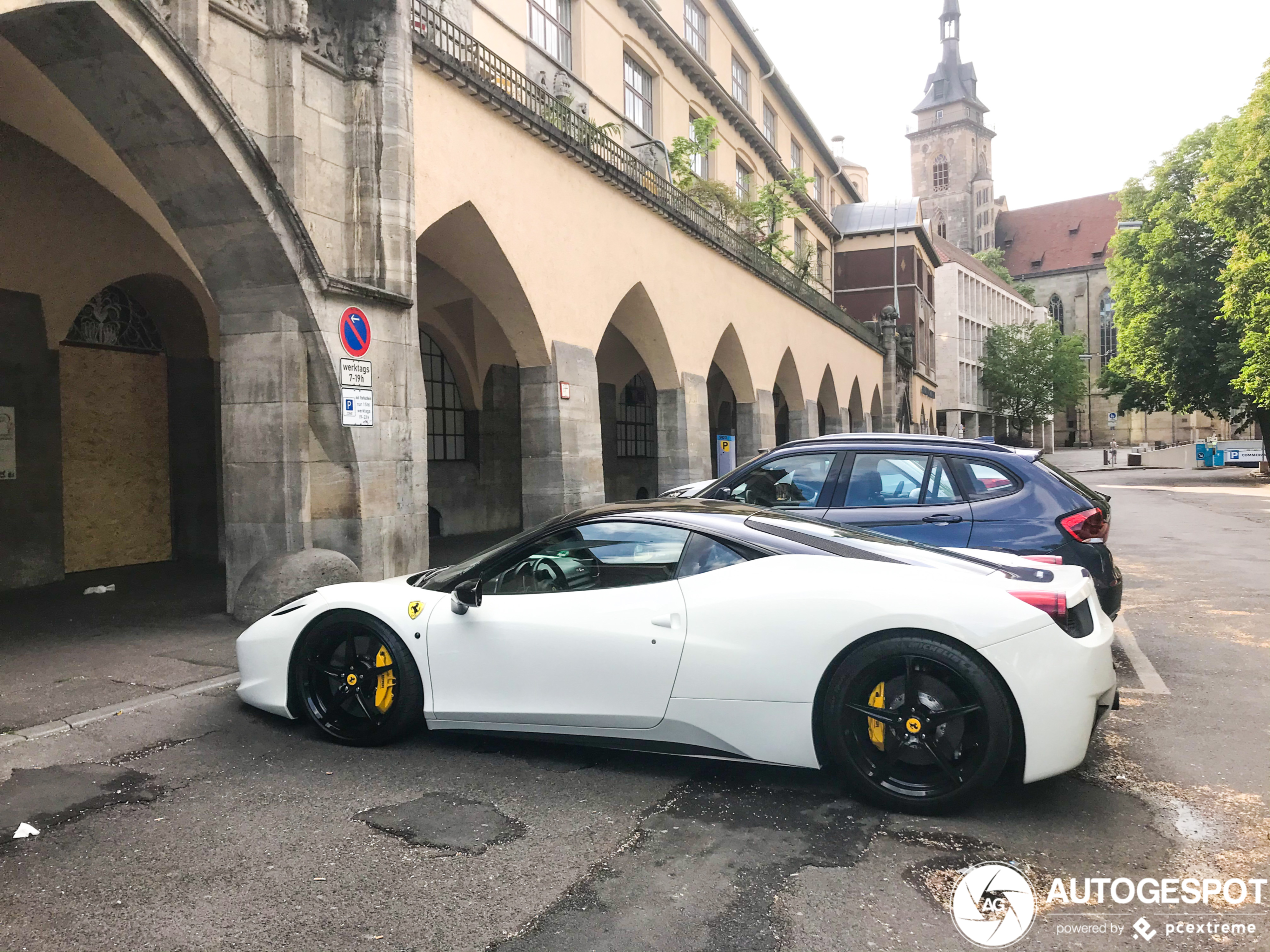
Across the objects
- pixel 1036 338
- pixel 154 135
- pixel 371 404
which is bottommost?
pixel 371 404

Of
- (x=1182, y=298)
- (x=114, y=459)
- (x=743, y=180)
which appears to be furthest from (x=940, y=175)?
(x=114, y=459)

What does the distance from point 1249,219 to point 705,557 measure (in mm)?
33048

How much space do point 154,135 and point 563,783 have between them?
21.7 ft

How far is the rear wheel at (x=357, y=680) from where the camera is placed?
477cm

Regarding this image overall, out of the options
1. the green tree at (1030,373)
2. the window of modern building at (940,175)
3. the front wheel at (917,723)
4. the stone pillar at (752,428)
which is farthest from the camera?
the window of modern building at (940,175)

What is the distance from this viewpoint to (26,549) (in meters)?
11.0

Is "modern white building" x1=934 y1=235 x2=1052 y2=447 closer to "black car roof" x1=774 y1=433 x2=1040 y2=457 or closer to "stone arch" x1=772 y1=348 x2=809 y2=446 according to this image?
"stone arch" x1=772 y1=348 x2=809 y2=446

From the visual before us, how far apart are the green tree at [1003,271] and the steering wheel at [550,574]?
328ft

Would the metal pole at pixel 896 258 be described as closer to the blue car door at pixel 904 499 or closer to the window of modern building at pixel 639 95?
the window of modern building at pixel 639 95

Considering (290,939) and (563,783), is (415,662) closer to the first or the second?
(563,783)

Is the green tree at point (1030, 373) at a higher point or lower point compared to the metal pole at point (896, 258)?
lower

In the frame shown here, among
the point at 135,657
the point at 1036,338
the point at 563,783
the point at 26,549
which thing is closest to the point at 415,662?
the point at 563,783

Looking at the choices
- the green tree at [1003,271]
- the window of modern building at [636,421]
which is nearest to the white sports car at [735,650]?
the window of modern building at [636,421]

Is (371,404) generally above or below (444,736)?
above
